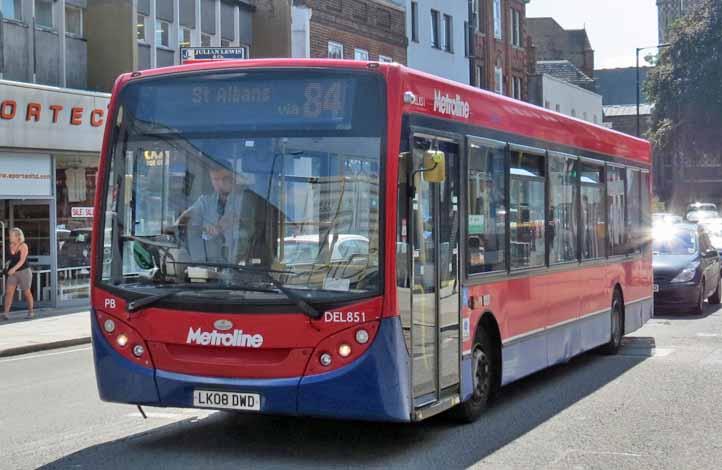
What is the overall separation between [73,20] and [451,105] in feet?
58.9

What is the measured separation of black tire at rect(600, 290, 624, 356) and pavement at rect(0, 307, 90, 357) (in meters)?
7.84

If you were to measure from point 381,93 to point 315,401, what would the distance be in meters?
2.10

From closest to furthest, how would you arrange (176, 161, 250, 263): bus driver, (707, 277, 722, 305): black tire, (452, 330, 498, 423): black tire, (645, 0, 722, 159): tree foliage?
(176, 161, 250, 263): bus driver < (452, 330, 498, 423): black tire < (707, 277, 722, 305): black tire < (645, 0, 722, 159): tree foliage

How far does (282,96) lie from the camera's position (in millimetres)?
8383

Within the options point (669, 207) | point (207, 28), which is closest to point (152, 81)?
point (207, 28)

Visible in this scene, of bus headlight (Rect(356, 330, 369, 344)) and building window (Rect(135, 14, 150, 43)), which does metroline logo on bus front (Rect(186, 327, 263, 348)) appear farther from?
building window (Rect(135, 14, 150, 43))

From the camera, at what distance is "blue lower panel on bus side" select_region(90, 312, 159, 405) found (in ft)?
27.7

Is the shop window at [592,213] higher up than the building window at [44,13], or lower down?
lower down

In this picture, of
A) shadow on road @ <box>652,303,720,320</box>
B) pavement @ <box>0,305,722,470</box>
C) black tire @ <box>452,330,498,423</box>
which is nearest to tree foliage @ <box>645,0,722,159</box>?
shadow on road @ <box>652,303,720,320</box>

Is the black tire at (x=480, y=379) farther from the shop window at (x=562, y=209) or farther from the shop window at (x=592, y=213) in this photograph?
the shop window at (x=592, y=213)

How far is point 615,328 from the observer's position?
15.0 meters

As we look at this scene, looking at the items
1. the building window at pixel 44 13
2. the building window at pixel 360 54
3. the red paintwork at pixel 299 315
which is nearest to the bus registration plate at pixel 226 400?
the red paintwork at pixel 299 315

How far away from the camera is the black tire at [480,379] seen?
9.63 meters

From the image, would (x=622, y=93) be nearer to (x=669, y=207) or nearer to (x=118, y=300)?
(x=669, y=207)
